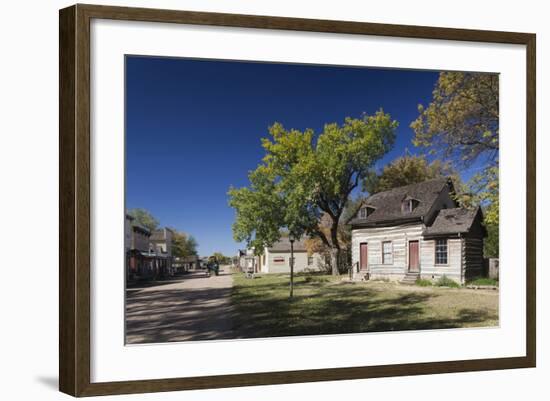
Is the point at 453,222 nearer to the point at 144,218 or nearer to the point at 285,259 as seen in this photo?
the point at 285,259

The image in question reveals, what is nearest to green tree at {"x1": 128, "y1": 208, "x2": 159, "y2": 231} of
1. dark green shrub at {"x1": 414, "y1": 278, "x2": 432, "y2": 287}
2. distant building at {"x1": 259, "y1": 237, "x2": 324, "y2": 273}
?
distant building at {"x1": 259, "y1": 237, "x2": 324, "y2": 273}

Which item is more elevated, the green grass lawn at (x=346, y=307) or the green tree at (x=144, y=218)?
the green tree at (x=144, y=218)

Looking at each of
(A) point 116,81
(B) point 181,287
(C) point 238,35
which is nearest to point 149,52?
(A) point 116,81

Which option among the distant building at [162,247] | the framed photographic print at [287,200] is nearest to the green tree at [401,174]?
the framed photographic print at [287,200]

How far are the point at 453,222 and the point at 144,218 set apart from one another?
4.87m

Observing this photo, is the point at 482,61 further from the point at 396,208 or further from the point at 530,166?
the point at 396,208

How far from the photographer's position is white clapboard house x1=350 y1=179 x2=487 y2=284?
11523mm

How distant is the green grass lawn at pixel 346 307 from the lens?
1066 centimetres

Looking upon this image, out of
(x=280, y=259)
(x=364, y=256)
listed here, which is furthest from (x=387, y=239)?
(x=280, y=259)

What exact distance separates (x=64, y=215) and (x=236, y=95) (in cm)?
290

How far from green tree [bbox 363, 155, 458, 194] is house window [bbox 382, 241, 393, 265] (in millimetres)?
842

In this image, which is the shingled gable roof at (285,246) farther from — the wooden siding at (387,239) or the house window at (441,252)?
the house window at (441,252)

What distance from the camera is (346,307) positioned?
1101 cm

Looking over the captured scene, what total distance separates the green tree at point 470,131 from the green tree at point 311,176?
762mm
